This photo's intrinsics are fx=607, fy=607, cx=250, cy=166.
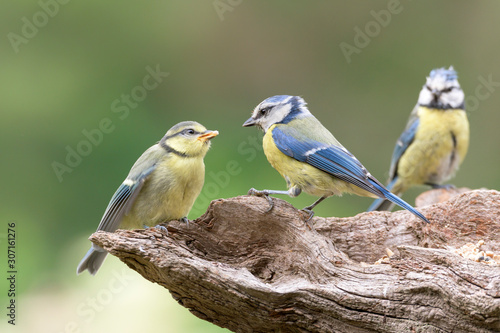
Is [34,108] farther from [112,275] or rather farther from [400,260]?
[400,260]

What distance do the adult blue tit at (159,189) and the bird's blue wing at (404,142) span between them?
2.08m

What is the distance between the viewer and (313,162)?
2133mm

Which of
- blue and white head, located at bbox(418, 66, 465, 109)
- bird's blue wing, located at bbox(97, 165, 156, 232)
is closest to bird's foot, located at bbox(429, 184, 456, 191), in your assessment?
blue and white head, located at bbox(418, 66, 465, 109)

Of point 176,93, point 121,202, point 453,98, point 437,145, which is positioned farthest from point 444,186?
point 121,202

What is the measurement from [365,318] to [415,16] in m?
3.59

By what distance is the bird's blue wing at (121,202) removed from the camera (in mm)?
2061

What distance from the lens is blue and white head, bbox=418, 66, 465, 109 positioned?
383 cm

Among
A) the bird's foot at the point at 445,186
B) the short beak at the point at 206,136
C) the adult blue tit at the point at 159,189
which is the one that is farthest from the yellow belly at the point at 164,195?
the bird's foot at the point at 445,186

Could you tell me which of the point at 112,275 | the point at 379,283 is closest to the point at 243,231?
the point at 379,283

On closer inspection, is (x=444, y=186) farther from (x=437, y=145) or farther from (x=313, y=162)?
(x=313, y=162)

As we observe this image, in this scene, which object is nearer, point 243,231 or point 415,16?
point 243,231

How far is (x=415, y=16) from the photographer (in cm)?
474

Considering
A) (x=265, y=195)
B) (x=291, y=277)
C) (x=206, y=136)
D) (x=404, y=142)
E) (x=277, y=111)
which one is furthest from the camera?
(x=404, y=142)

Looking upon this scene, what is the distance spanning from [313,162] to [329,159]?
57 mm
